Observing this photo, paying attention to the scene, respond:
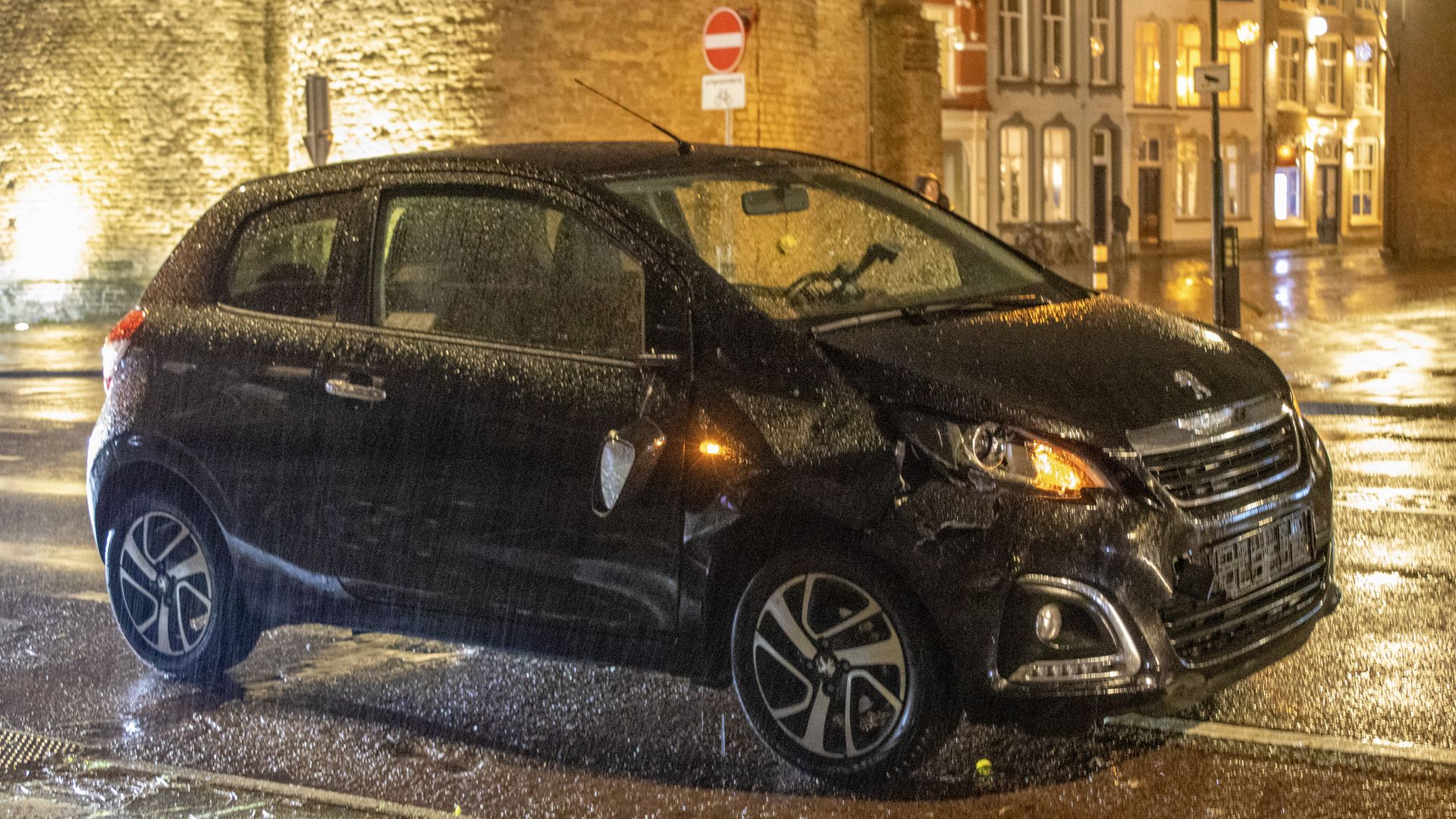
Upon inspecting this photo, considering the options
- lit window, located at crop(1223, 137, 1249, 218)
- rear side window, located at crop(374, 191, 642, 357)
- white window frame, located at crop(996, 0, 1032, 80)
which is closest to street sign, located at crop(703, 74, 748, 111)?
rear side window, located at crop(374, 191, 642, 357)

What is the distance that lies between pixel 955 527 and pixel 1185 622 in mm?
648

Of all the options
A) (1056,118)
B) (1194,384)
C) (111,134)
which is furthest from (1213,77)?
(1056,118)

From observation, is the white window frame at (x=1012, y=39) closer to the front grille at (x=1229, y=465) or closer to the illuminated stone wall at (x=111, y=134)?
the illuminated stone wall at (x=111, y=134)

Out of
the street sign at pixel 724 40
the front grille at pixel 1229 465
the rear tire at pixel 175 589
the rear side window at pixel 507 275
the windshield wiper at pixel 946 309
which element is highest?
the street sign at pixel 724 40

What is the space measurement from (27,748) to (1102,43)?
49.8 m

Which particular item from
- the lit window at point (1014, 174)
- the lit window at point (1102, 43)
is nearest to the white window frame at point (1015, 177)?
the lit window at point (1014, 174)

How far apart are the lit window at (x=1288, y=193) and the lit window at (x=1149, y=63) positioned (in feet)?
24.8

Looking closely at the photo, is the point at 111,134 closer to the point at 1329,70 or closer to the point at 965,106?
the point at 965,106

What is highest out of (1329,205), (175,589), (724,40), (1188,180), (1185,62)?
(1185,62)

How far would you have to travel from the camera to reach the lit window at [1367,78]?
217 ft

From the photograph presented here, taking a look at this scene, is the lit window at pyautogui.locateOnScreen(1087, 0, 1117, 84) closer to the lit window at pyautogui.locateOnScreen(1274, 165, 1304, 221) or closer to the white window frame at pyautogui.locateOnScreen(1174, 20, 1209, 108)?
the white window frame at pyautogui.locateOnScreen(1174, 20, 1209, 108)

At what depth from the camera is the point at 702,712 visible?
236 inches

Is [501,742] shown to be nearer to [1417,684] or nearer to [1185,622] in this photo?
[1185,622]

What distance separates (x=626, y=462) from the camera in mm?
5332
